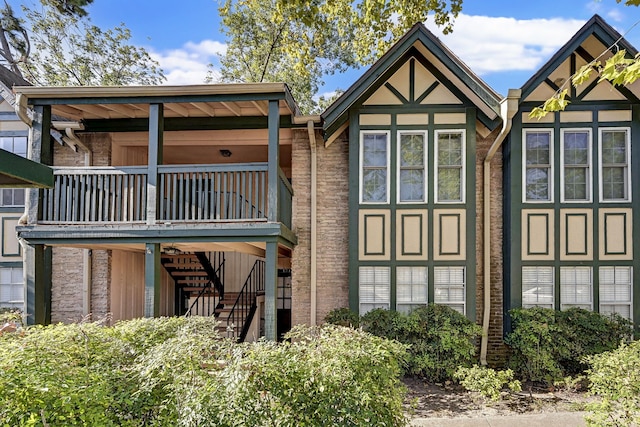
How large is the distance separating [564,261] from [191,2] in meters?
19.1

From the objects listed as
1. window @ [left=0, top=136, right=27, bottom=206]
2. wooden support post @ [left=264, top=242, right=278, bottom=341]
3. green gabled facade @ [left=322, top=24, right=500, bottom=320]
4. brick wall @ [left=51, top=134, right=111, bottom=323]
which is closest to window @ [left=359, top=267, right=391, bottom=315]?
green gabled facade @ [left=322, top=24, right=500, bottom=320]

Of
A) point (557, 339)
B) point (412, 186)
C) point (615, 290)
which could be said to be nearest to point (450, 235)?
point (412, 186)

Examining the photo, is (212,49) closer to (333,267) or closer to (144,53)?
(144,53)

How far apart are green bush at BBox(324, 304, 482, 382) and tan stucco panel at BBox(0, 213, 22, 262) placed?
28.6ft

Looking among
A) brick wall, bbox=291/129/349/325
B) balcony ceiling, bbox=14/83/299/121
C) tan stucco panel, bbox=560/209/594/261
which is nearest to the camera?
balcony ceiling, bbox=14/83/299/121

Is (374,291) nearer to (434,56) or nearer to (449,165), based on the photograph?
(449,165)

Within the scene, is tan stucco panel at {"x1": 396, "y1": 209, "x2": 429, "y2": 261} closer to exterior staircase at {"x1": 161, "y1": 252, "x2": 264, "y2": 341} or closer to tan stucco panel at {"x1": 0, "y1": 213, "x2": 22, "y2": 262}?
exterior staircase at {"x1": 161, "y1": 252, "x2": 264, "y2": 341}

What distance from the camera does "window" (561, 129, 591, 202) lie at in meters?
9.36

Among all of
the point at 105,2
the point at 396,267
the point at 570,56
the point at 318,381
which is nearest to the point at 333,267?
the point at 396,267

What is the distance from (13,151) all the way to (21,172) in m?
8.76

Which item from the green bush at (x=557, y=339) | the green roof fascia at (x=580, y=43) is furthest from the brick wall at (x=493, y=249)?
the green roof fascia at (x=580, y=43)

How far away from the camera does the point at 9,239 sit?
1026cm

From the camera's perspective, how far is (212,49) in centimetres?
2217

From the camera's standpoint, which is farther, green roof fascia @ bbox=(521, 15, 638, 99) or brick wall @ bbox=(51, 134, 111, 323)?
brick wall @ bbox=(51, 134, 111, 323)
